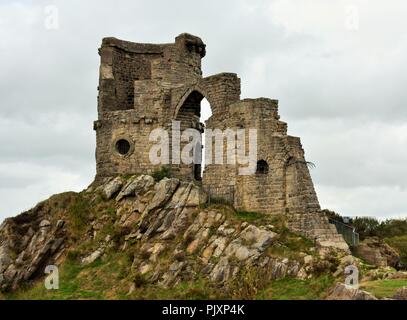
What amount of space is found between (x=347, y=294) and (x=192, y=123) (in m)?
14.0

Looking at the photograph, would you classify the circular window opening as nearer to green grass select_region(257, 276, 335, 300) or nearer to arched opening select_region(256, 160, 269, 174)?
arched opening select_region(256, 160, 269, 174)

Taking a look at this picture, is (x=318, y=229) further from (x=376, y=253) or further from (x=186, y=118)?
(x=186, y=118)

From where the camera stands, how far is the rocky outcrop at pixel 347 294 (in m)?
19.7

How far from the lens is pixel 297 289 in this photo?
900 inches

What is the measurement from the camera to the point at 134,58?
35.6 meters

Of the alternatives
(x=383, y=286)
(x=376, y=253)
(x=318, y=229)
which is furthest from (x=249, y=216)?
(x=383, y=286)

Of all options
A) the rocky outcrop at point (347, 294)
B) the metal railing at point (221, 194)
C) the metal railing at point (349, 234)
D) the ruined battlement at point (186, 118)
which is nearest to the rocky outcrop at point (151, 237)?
the metal railing at point (221, 194)

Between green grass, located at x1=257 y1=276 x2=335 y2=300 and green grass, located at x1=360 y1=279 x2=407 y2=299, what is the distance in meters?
1.26

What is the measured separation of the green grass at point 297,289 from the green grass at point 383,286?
1.26m

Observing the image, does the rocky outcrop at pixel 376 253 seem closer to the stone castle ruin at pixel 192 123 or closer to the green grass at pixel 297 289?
the stone castle ruin at pixel 192 123

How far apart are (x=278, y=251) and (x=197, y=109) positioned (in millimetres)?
9890
